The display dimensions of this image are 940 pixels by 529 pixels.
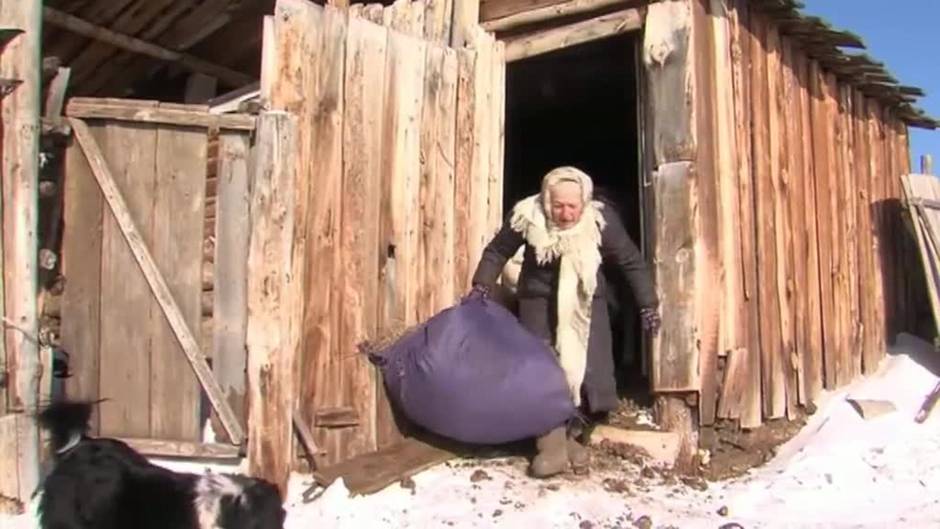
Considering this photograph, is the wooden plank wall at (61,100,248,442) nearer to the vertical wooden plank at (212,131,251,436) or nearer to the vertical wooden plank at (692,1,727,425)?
the vertical wooden plank at (212,131,251,436)

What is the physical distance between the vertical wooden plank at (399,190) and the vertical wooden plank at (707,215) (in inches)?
65.6

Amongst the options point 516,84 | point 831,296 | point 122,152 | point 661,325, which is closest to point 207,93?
point 516,84

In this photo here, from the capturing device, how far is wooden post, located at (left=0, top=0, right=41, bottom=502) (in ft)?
15.9

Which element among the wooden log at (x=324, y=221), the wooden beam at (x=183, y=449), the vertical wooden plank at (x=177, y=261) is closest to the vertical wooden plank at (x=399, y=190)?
the wooden log at (x=324, y=221)

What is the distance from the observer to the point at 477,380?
5.50 m

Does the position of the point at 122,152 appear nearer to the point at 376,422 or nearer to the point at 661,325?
the point at 376,422

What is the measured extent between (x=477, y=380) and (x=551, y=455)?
59 cm

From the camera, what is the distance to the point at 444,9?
6.75m

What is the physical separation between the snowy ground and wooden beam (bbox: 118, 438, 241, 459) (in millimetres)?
82

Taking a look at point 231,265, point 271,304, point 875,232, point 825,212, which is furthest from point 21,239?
point 875,232

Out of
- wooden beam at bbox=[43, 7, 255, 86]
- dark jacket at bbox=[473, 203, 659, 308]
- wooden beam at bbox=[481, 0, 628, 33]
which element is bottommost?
dark jacket at bbox=[473, 203, 659, 308]

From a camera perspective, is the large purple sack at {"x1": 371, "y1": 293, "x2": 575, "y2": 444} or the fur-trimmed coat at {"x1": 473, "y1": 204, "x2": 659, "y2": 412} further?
the fur-trimmed coat at {"x1": 473, "y1": 204, "x2": 659, "y2": 412}

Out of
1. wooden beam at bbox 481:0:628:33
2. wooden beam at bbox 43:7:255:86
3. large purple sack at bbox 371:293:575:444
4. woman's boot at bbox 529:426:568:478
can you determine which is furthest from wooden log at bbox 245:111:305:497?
wooden beam at bbox 43:7:255:86

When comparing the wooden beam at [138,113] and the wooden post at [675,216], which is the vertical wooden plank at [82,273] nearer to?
the wooden beam at [138,113]
